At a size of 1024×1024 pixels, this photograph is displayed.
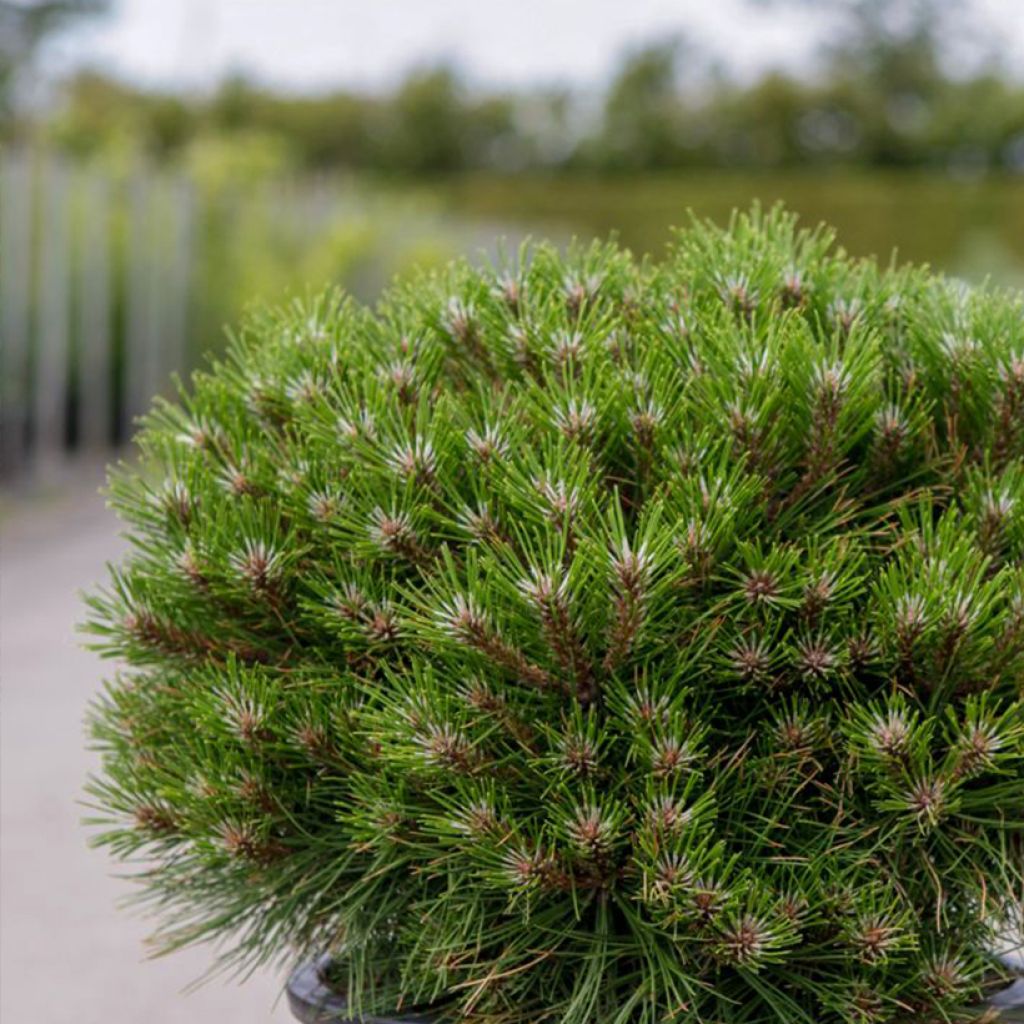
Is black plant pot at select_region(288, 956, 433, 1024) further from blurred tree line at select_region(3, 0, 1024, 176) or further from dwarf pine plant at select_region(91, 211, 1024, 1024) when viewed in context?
blurred tree line at select_region(3, 0, 1024, 176)

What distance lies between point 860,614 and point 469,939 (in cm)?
54

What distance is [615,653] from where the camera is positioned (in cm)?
146

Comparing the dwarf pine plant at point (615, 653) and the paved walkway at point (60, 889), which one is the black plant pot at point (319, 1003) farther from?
the paved walkway at point (60, 889)

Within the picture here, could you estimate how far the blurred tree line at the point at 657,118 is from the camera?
2783 centimetres

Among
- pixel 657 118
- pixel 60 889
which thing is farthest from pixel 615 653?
pixel 657 118

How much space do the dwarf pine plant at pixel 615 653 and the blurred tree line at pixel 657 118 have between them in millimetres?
26212

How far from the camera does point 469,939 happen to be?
1.56 metres

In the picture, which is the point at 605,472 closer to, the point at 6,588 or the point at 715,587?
the point at 715,587

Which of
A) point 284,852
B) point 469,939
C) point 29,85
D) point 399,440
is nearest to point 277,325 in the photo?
point 399,440

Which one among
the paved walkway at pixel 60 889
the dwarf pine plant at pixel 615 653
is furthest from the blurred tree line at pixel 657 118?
the dwarf pine plant at pixel 615 653

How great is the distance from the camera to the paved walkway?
137 inches

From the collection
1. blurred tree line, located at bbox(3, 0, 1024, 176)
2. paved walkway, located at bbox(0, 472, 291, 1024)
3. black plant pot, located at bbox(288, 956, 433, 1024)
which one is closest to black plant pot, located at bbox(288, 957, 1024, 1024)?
black plant pot, located at bbox(288, 956, 433, 1024)

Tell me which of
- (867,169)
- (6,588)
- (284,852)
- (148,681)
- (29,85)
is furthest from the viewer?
(867,169)

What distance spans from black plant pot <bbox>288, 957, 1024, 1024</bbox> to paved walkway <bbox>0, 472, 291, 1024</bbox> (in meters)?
0.15
